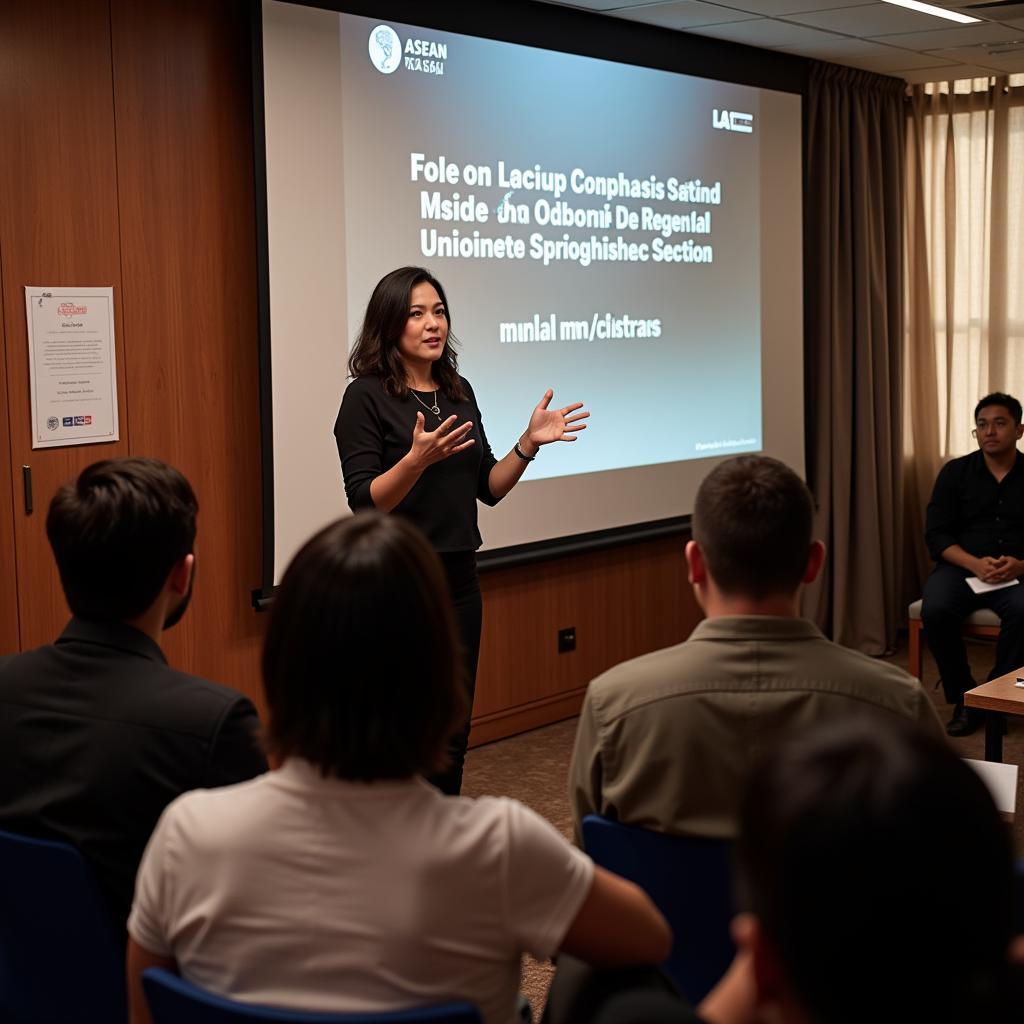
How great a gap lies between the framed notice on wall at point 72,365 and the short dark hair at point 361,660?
2.57 meters

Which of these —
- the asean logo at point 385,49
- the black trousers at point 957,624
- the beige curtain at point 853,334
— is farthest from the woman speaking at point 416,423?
the beige curtain at point 853,334

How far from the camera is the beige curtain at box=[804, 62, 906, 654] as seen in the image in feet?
20.3

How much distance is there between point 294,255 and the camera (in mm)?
4062

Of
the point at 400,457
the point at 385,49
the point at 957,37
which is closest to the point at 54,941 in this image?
the point at 400,457

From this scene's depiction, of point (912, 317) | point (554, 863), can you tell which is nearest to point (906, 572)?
point (912, 317)

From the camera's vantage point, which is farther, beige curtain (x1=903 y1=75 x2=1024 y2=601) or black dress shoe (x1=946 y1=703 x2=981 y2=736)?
beige curtain (x1=903 y1=75 x2=1024 y2=601)

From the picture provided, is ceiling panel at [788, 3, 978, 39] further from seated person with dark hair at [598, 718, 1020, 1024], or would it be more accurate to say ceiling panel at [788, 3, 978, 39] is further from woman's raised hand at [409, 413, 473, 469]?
seated person with dark hair at [598, 718, 1020, 1024]

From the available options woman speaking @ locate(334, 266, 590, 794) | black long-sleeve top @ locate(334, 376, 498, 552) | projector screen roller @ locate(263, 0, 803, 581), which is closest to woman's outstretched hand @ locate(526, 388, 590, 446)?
woman speaking @ locate(334, 266, 590, 794)

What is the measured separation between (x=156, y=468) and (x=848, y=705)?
999 millimetres

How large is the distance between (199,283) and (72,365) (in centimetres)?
50

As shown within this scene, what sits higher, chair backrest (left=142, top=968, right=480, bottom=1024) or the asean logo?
the asean logo

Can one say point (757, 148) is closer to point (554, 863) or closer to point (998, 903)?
point (554, 863)

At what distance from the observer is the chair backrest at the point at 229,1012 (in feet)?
3.65

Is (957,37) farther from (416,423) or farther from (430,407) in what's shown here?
(416,423)
